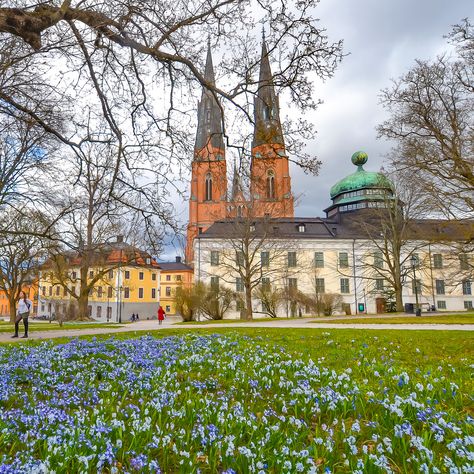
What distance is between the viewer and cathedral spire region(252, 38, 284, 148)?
6.49m

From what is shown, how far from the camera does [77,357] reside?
23.6 feet

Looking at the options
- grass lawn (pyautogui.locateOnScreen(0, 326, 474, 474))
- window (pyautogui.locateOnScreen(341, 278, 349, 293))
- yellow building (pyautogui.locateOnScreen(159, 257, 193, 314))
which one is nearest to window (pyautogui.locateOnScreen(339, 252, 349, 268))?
window (pyautogui.locateOnScreen(341, 278, 349, 293))

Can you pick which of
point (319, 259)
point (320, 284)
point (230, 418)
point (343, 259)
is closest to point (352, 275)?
point (343, 259)

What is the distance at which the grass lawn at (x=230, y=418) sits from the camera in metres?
2.54

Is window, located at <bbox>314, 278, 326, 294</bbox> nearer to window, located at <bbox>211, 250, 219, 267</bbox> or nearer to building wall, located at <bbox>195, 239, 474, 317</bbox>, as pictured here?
building wall, located at <bbox>195, 239, 474, 317</bbox>

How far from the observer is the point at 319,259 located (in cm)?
4916

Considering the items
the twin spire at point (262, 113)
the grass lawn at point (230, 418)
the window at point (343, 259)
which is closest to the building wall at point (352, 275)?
the window at point (343, 259)

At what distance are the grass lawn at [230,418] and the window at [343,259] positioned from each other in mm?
43027

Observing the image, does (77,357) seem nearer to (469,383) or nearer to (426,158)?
(469,383)

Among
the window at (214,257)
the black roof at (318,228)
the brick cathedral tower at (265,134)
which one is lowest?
the brick cathedral tower at (265,134)

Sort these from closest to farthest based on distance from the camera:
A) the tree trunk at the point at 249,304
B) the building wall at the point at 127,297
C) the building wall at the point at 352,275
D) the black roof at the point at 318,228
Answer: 1. the tree trunk at the point at 249,304
2. the black roof at the point at 318,228
3. the building wall at the point at 352,275
4. the building wall at the point at 127,297

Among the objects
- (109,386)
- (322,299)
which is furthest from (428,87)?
(322,299)

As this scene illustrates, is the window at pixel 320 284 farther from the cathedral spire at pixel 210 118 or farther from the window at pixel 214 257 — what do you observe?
the cathedral spire at pixel 210 118

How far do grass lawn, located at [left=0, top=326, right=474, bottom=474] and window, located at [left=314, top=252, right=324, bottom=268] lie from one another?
42636mm
